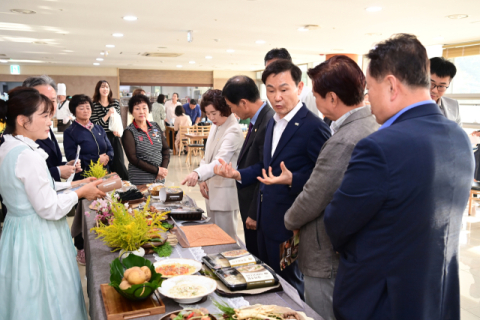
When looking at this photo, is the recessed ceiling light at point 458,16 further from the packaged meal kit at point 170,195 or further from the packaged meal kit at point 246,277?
the packaged meal kit at point 246,277

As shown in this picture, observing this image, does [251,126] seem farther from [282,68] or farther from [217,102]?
[282,68]

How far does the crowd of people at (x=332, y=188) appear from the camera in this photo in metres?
1.16

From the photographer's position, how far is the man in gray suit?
1.54m

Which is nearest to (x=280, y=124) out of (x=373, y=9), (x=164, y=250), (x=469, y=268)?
(x=164, y=250)

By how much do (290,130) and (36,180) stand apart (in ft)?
4.24

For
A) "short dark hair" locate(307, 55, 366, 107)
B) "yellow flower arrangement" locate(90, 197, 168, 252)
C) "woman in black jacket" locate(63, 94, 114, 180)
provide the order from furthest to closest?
"woman in black jacket" locate(63, 94, 114, 180) → "yellow flower arrangement" locate(90, 197, 168, 252) → "short dark hair" locate(307, 55, 366, 107)

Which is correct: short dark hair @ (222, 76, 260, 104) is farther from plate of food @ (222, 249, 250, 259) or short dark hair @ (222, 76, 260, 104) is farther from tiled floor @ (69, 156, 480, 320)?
tiled floor @ (69, 156, 480, 320)

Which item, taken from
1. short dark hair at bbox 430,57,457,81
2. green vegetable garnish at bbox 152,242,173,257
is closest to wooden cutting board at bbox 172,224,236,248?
green vegetable garnish at bbox 152,242,173,257

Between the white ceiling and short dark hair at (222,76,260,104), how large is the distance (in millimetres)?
3223

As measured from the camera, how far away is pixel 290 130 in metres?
2.01

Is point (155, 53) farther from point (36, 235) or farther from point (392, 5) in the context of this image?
point (36, 235)

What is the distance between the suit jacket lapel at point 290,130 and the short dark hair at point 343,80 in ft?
1.18

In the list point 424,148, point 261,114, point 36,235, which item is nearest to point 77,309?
point 36,235

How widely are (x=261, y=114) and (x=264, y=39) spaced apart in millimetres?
6815
